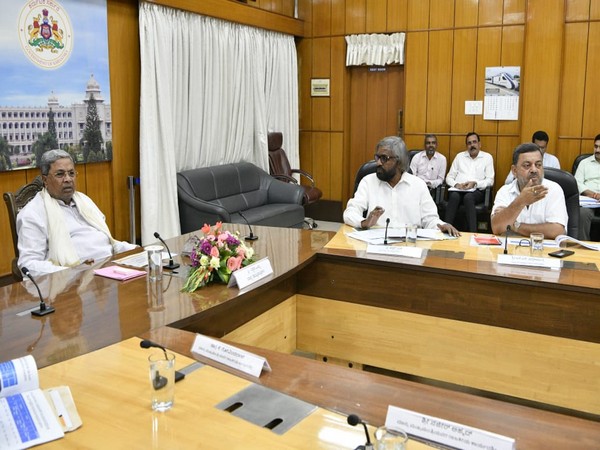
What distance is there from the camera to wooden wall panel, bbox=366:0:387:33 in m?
7.73

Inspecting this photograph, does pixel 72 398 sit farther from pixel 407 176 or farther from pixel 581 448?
pixel 407 176

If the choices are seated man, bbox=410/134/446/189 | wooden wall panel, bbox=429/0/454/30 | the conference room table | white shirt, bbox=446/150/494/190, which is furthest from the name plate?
wooden wall panel, bbox=429/0/454/30

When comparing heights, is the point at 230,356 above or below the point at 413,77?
below

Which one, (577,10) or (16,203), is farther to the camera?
(577,10)

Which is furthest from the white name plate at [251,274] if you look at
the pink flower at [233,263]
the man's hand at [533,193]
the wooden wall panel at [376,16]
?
the wooden wall panel at [376,16]

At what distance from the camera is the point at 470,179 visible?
7086mm

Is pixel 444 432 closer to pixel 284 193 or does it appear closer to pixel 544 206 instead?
pixel 544 206

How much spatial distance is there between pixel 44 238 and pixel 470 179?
5.17 meters

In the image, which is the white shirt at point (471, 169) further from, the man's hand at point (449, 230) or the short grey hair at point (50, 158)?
the short grey hair at point (50, 158)

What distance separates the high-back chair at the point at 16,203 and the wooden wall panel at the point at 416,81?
517cm

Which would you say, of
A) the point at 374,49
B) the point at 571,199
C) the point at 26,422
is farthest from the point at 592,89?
the point at 26,422

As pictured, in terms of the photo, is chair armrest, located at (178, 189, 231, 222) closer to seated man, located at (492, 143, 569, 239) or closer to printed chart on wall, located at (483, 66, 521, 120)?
seated man, located at (492, 143, 569, 239)

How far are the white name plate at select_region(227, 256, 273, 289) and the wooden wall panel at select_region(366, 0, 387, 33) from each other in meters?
5.73

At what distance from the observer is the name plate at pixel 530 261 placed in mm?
2865
